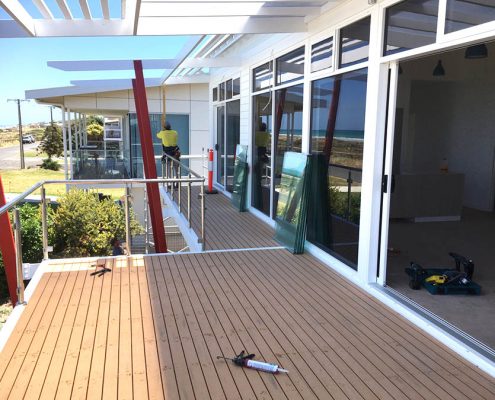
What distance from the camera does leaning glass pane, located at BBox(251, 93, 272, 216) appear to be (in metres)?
6.50

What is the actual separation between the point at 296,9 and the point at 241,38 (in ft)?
9.21

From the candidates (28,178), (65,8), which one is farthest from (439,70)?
(28,178)

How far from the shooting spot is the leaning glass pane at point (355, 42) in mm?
3660

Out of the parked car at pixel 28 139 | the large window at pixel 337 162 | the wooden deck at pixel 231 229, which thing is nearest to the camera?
the large window at pixel 337 162

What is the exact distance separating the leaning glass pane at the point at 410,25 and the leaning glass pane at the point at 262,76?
9.96 feet

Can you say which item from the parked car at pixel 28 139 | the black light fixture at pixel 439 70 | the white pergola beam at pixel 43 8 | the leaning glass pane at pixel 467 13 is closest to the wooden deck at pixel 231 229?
the white pergola beam at pixel 43 8

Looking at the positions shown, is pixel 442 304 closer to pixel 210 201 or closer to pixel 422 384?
pixel 422 384

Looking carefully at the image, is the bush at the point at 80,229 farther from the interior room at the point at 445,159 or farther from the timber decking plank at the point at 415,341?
the timber decking plank at the point at 415,341

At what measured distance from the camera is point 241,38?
23.2 ft

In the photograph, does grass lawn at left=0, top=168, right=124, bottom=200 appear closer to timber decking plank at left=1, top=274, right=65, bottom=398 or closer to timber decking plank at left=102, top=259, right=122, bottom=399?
timber decking plank at left=102, top=259, right=122, bottom=399

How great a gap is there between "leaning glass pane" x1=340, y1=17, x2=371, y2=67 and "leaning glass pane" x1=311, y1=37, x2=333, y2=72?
0.79 feet

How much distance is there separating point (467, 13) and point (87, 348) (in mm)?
2960

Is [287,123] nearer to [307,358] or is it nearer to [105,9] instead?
[105,9]

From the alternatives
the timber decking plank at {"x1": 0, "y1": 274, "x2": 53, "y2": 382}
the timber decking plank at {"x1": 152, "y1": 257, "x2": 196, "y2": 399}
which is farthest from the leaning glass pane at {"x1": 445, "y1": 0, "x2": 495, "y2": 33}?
the timber decking plank at {"x1": 0, "y1": 274, "x2": 53, "y2": 382}
